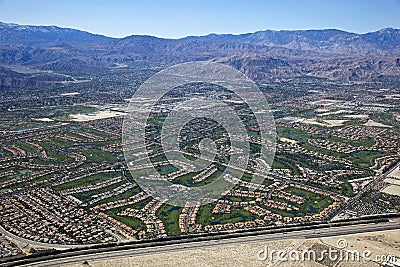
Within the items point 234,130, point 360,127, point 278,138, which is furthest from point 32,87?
point 360,127

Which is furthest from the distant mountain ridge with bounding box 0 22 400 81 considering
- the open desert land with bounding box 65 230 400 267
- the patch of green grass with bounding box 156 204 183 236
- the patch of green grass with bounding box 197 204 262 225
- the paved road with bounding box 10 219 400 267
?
the open desert land with bounding box 65 230 400 267

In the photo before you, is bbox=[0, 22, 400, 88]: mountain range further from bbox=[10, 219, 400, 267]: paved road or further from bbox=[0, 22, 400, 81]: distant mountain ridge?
bbox=[10, 219, 400, 267]: paved road

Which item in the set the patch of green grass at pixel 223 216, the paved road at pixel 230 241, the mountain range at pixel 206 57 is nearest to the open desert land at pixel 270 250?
the paved road at pixel 230 241

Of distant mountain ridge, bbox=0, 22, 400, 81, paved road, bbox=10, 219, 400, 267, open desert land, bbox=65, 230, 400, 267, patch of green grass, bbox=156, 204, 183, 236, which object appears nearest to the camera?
open desert land, bbox=65, 230, 400, 267

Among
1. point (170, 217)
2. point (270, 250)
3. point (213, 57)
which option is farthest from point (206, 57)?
point (270, 250)

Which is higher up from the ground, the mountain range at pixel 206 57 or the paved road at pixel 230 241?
the mountain range at pixel 206 57

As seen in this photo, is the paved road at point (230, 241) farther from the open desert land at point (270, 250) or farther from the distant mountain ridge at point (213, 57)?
the distant mountain ridge at point (213, 57)
